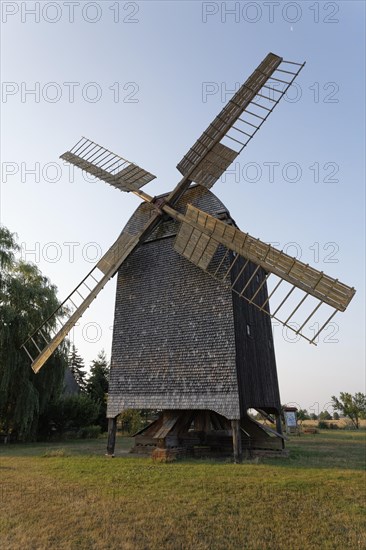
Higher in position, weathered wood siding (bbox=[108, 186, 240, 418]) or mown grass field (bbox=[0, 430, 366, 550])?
weathered wood siding (bbox=[108, 186, 240, 418])

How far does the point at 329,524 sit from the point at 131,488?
3952mm

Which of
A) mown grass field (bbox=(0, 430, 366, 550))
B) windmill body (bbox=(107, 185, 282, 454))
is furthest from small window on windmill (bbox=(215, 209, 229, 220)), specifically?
mown grass field (bbox=(0, 430, 366, 550))

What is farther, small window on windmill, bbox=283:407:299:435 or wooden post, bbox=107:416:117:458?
small window on windmill, bbox=283:407:299:435

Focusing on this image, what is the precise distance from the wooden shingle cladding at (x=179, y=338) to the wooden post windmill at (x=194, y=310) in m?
0.04

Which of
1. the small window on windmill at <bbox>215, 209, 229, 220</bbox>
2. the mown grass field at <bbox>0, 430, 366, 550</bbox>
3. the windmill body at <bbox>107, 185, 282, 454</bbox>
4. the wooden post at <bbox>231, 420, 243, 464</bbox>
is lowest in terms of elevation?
the mown grass field at <bbox>0, 430, 366, 550</bbox>

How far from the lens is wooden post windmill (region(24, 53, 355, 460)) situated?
12.2 meters

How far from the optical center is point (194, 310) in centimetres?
1341

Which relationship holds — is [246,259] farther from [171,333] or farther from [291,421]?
[291,421]

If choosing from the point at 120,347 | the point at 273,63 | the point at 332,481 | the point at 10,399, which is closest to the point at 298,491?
the point at 332,481

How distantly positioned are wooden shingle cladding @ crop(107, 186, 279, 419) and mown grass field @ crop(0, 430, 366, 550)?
8.46 feet

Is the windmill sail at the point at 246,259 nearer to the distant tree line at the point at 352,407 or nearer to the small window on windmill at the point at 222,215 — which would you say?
the small window on windmill at the point at 222,215

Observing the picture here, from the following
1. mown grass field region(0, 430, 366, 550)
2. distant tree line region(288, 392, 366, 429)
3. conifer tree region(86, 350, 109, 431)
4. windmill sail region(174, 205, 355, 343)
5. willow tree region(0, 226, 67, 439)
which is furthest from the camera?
distant tree line region(288, 392, 366, 429)

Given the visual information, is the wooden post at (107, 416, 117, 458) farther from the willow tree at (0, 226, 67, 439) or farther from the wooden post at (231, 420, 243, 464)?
the willow tree at (0, 226, 67, 439)

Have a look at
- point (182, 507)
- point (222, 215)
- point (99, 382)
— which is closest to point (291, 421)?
point (99, 382)
